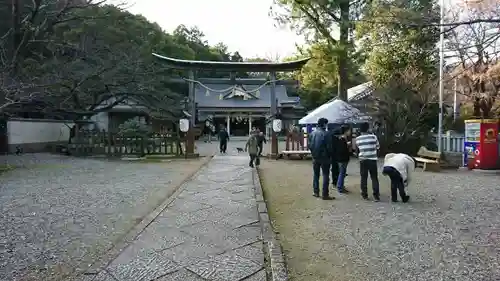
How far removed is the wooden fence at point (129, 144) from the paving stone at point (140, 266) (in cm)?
1278

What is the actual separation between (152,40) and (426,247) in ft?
98.1

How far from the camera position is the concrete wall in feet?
64.8

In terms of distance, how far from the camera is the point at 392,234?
5.33 m

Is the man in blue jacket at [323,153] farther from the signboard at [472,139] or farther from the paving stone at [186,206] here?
the signboard at [472,139]

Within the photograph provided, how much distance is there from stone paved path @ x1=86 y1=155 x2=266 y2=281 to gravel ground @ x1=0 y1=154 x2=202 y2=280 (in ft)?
1.51

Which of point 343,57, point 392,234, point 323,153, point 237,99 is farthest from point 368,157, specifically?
point 237,99

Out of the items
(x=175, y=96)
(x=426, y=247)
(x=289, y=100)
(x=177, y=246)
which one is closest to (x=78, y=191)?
(x=177, y=246)

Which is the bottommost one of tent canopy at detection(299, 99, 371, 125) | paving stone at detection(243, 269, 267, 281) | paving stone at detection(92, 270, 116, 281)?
paving stone at detection(92, 270, 116, 281)

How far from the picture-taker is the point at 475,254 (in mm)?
4504

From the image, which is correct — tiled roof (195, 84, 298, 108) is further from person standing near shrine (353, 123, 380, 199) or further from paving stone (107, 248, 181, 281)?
paving stone (107, 248, 181, 281)

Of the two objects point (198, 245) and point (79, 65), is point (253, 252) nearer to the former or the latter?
point (198, 245)

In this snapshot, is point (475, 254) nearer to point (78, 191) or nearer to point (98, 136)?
point (78, 191)

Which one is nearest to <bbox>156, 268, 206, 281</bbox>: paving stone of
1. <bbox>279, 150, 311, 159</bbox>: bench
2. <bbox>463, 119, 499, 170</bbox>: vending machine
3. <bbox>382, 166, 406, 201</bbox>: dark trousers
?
<bbox>382, 166, 406, 201</bbox>: dark trousers

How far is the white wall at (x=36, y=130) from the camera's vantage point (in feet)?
65.1
